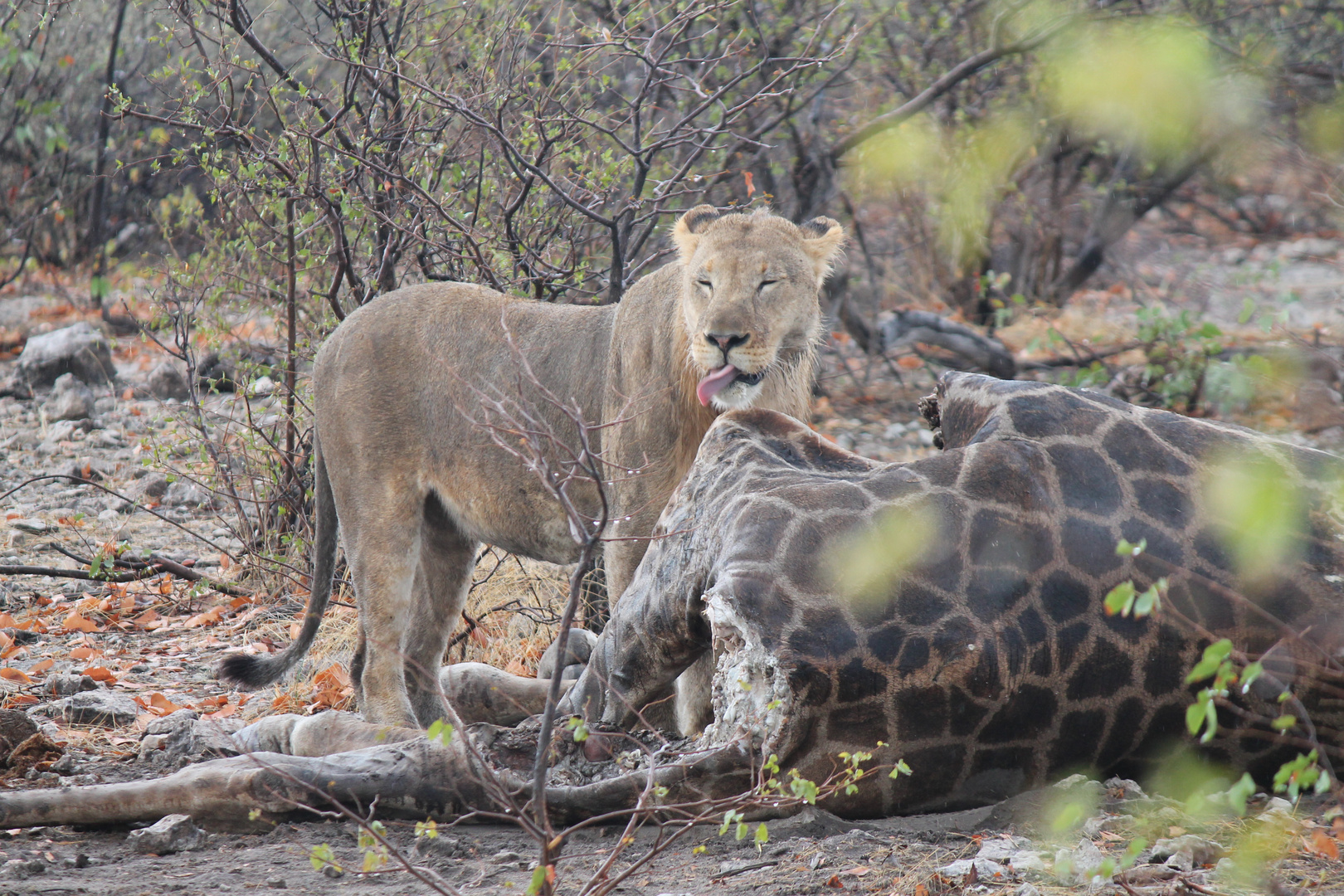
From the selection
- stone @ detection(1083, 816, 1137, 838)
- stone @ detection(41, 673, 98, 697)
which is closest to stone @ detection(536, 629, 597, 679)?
stone @ detection(41, 673, 98, 697)

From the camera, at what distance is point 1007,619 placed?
11.0ft

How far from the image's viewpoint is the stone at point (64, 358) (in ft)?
33.2

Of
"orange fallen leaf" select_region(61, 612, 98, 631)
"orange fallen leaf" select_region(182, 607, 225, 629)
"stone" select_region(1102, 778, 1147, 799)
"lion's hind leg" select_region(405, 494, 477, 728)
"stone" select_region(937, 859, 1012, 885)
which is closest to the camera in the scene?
"stone" select_region(937, 859, 1012, 885)

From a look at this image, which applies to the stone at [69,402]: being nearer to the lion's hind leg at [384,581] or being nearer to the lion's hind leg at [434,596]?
the lion's hind leg at [434,596]

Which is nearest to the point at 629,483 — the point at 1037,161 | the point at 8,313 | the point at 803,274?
the point at 803,274

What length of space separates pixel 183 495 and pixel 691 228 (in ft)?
14.2

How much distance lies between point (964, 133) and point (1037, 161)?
1707mm

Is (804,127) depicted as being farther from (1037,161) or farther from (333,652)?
(333,652)

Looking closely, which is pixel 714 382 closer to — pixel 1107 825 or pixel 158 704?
pixel 1107 825

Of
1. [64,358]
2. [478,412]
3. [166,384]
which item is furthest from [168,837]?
[64,358]

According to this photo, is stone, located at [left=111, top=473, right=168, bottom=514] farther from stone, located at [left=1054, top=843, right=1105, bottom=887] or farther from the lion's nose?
stone, located at [left=1054, top=843, right=1105, bottom=887]

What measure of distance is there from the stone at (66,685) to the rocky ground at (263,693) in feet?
0.03

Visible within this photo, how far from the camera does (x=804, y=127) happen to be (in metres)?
9.29

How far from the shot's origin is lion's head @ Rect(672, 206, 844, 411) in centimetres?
458
